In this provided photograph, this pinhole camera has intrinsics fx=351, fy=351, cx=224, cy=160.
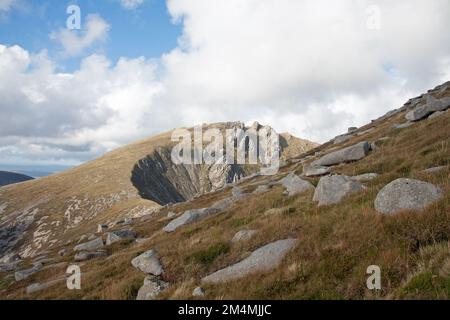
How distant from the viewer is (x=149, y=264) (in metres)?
14.0

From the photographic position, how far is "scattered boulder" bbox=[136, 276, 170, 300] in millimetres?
10875

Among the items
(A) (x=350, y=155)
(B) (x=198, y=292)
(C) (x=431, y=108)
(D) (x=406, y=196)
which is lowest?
(B) (x=198, y=292)

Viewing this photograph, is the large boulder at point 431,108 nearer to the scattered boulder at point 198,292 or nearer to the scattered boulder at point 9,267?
the scattered boulder at point 198,292

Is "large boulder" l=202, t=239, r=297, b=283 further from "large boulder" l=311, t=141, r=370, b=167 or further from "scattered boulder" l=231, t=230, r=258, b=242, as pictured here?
"large boulder" l=311, t=141, r=370, b=167

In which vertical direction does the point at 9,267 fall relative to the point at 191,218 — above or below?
below

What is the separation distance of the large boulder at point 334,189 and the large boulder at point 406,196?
10.3ft

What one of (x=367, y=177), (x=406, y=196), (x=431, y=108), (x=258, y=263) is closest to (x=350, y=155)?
(x=367, y=177)

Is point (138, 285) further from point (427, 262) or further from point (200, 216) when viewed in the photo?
point (200, 216)

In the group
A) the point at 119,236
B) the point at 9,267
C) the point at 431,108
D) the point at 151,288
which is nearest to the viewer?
the point at 151,288

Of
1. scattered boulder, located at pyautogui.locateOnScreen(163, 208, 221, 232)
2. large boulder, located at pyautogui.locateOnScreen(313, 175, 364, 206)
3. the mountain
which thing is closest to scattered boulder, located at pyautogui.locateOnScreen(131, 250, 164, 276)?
the mountain

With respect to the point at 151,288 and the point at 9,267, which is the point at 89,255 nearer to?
the point at 9,267

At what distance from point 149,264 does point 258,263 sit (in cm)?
528

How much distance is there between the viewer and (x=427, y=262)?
790 cm
